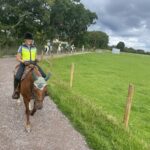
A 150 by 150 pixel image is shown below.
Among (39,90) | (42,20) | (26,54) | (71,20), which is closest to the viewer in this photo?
(39,90)

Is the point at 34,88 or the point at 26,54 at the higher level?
the point at 26,54

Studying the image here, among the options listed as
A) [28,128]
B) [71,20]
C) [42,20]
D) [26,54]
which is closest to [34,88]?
[28,128]

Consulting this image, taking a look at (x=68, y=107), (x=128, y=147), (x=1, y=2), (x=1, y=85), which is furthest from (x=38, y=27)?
(x=128, y=147)

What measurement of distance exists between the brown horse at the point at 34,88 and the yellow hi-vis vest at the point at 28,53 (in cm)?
A: 79

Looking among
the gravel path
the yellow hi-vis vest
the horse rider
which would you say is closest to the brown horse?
the gravel path

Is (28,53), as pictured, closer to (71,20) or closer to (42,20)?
(42,20)

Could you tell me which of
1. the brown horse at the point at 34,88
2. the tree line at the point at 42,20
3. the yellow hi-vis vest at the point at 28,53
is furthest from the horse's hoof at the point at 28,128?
the tree line at the point at 42,20

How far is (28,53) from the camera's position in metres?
11.0

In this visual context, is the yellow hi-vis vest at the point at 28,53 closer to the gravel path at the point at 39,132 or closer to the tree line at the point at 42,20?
the gravel path at the point at 39,132

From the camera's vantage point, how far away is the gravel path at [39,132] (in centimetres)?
880

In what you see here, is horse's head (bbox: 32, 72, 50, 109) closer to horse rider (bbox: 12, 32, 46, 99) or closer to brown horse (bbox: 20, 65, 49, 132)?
brown horse (bbox: 20, 65, 49, 132)

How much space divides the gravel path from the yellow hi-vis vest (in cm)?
180

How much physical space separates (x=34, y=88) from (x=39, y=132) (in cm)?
121

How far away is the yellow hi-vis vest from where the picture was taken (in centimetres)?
1101
